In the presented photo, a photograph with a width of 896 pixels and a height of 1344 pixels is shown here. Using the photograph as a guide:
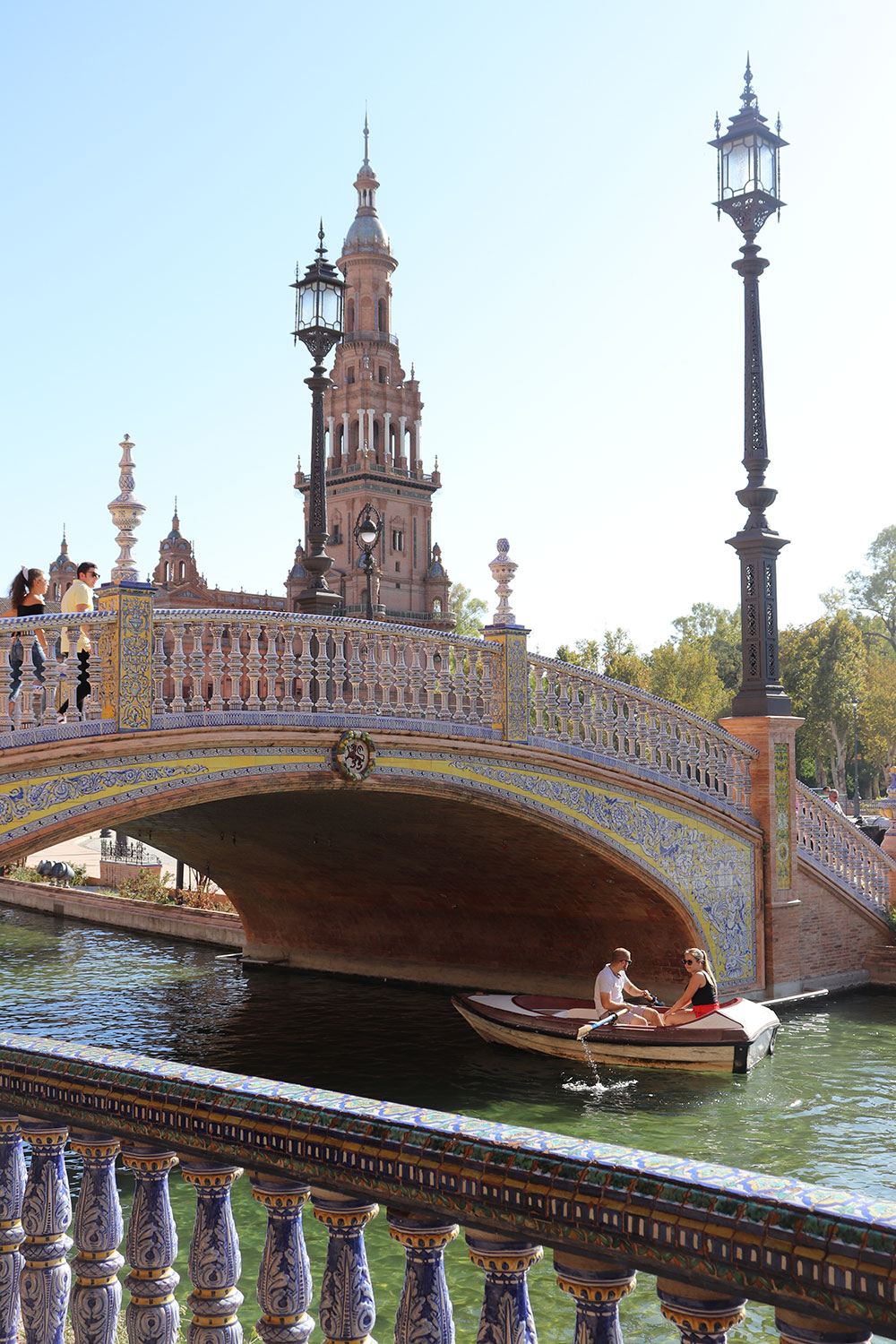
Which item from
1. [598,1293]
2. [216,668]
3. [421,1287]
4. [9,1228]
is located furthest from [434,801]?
[598,1293]

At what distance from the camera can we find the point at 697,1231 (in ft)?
6.97

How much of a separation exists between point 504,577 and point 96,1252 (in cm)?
1250

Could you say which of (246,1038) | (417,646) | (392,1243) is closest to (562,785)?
(417,646)

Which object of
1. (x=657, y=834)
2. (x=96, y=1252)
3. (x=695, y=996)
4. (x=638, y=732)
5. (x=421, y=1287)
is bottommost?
(x=695, y=996)

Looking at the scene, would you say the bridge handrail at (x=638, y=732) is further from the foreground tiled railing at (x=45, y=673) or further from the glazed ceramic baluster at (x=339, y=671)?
the foreground tiled railing at (x=45, y=673)

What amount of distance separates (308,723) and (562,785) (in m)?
4.10

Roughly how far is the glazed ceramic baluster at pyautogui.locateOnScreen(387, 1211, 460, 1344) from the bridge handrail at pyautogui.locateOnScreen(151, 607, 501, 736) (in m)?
8.89

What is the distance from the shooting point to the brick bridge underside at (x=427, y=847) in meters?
11.5

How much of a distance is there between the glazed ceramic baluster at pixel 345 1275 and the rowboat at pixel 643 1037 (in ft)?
39.9

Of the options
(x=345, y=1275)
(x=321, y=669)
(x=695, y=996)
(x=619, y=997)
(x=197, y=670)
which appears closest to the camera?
(x=345, y=1275)

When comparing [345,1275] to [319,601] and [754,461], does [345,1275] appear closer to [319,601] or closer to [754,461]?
[319,601]

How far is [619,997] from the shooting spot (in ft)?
49.4

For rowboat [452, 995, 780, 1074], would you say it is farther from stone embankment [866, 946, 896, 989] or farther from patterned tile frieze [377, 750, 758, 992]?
stone embankment [866, 946, 896, 989]

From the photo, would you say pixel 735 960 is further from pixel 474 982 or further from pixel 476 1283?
pixel 476 1283
